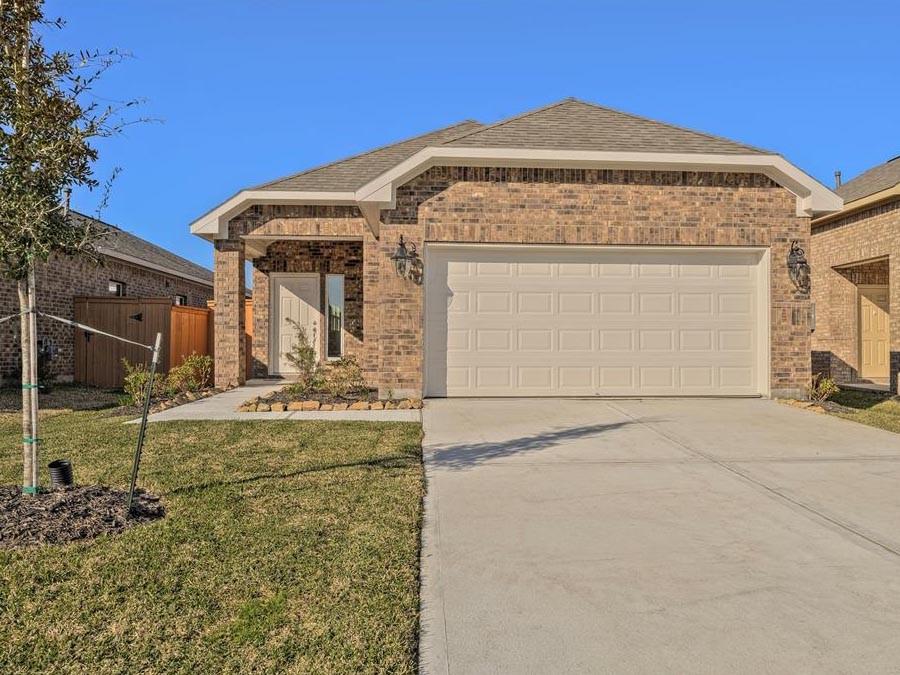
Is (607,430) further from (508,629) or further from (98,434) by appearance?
(98,434)

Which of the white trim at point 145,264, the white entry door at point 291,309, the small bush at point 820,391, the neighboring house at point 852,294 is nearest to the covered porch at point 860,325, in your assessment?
the neighboring house at point 852,294

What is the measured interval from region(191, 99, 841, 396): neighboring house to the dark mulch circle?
17.1ft

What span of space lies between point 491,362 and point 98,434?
566 cm

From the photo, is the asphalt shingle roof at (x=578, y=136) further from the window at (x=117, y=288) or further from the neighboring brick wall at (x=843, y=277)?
the window at (x=117, y=288)

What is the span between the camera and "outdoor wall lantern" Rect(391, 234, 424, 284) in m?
9.05

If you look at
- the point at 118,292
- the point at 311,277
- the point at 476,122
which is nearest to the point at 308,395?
the point at 311,277

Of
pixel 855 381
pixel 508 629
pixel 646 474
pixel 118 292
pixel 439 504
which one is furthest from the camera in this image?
pixel 118 292

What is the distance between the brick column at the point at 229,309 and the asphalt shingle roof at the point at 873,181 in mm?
13218

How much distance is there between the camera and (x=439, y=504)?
4.22 m

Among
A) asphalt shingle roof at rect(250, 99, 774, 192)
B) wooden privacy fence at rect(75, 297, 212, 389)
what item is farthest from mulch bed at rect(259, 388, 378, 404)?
wooden privacy fence at rect(75, 297, 212, 389)

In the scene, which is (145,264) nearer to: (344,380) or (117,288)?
(117,288)

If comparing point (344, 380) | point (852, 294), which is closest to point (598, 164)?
point (344, 380)

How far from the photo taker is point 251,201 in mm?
10891

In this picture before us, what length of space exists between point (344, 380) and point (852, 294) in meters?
12.2
